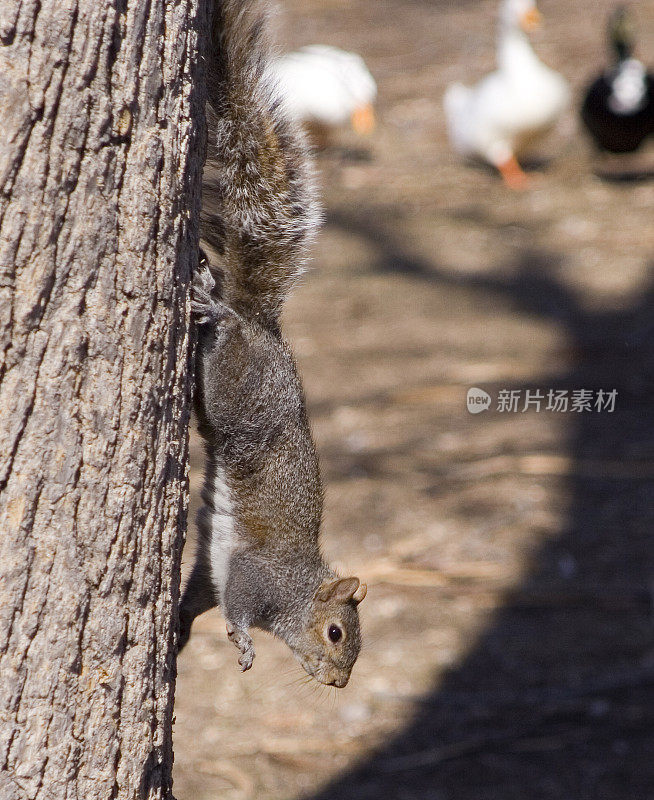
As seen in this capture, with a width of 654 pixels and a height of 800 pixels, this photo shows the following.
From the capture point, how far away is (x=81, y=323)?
47.3 inches

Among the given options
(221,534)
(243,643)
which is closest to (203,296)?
(221,534)

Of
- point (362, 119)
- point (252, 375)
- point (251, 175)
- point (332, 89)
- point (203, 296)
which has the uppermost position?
point (332, 89)

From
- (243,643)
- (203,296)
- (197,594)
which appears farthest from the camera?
(197,594)

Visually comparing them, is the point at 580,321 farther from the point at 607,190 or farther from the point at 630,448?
the point at 607,190

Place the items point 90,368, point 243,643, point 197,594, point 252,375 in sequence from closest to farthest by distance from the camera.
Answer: point 90,368, point 252,375, point 243,643, point 197,594

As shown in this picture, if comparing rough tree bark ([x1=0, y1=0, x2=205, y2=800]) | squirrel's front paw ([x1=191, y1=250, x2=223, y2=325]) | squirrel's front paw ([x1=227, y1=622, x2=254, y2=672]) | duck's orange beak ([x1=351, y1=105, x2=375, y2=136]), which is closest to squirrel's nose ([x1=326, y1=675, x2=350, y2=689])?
squirrel's front paw ([x1=227, y1=622, x2=254, y2=672])

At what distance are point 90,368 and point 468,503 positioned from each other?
8.99ft

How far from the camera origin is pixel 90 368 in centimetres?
122

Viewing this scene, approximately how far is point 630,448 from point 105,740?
3.27 meters

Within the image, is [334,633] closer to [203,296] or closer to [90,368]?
[203,296]

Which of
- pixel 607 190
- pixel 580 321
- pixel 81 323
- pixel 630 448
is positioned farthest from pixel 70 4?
pixel 607 190

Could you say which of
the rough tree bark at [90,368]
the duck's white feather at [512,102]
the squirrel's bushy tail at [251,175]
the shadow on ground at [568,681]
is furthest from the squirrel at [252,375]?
the duck's white feather at [512,102]

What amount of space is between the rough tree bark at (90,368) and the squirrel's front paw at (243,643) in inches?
13.7

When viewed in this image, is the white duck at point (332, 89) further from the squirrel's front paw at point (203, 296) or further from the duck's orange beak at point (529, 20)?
the squirrel's front paw at point (203, 296)
